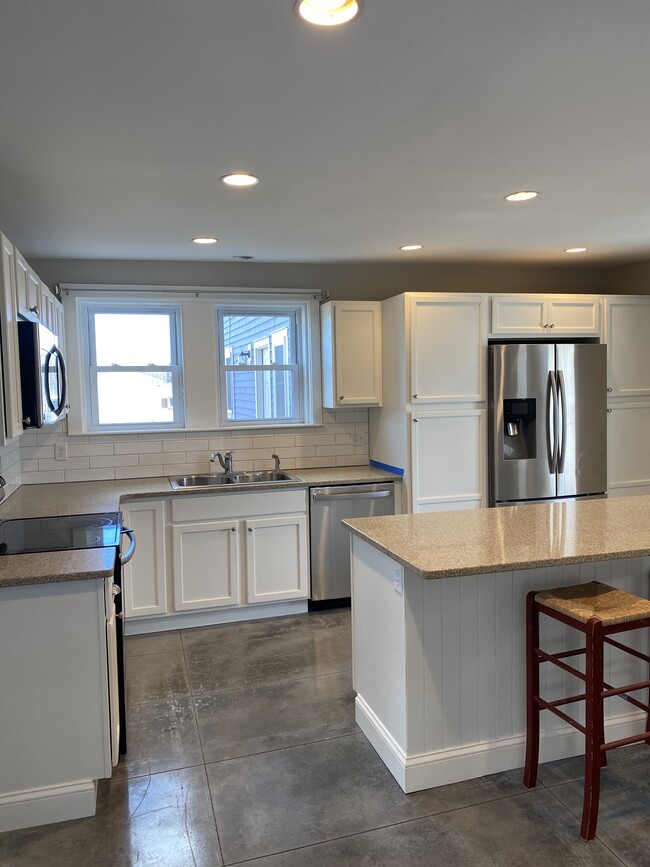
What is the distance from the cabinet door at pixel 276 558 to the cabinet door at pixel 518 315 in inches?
72.0

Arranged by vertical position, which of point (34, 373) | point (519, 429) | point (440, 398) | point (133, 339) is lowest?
point (519, 429)

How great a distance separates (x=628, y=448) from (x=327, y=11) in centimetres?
393

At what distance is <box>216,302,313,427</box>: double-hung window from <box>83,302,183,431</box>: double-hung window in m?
0.34

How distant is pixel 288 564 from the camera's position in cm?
404

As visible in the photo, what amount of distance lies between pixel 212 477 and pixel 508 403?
2.04m

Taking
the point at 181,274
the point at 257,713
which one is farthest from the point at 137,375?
the point at 257,713

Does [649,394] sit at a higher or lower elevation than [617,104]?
lower

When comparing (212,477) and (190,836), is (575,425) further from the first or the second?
(190,836)

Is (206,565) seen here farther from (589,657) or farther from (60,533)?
→ (589,657)

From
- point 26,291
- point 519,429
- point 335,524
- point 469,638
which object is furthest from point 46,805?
point 519,429

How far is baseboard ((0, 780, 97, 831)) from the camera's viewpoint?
2.10 m

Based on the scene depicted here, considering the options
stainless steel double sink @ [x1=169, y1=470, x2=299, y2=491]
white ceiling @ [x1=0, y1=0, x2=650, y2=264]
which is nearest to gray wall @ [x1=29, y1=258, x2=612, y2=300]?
white ceiling @ [x1=0, y1=0, x2=650, y2=264]

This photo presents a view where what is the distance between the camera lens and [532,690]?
7.29ft

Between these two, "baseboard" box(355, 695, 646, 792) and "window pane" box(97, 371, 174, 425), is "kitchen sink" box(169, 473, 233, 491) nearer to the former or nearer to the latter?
"window pane" box(97, 371, 174, 425)
